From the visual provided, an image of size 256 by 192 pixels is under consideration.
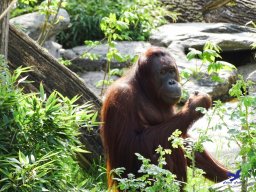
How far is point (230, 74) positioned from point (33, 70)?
13.8 feet

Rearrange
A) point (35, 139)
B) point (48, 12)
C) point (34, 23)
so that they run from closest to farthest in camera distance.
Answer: point (35, 139)
point (48, 12)
point (34, 23)

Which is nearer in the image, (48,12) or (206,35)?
(48,12)

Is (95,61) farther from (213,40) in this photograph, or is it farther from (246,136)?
(246,136)

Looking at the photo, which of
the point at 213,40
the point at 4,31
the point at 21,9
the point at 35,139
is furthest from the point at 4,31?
the point at 21,9

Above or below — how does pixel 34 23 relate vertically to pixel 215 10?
above

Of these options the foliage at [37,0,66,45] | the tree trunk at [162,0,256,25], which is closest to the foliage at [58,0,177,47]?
the tree trunk at [162,0,256,25]

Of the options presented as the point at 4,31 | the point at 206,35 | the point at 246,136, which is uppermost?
the point at 246,136

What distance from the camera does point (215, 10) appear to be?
10.5 m

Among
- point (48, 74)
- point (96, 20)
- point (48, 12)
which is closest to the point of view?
point (48, 74)

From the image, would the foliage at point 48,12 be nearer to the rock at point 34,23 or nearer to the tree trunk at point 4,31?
the tree trunk at point 4,31

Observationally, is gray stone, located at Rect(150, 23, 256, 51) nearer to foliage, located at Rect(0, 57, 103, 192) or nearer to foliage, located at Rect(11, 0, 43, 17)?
foliage, located at Rect(11, 0, 43, 17)

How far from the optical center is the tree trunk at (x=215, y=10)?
10156 mm

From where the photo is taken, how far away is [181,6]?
10.9m

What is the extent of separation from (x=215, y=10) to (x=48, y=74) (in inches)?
232
